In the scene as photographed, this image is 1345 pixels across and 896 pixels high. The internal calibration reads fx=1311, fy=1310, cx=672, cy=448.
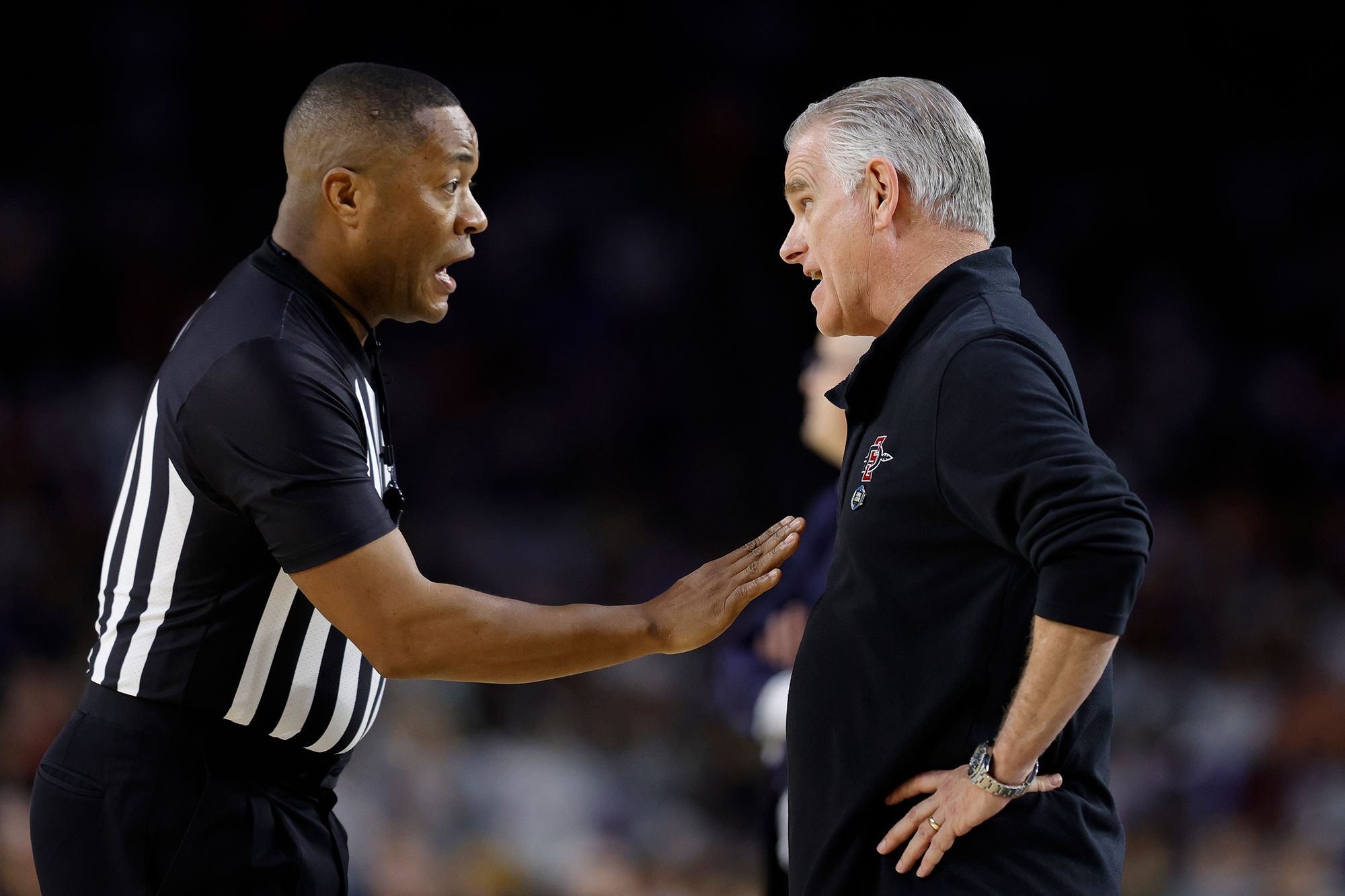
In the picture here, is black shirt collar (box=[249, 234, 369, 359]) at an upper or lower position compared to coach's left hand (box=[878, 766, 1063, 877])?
upper

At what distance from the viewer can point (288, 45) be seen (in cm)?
626

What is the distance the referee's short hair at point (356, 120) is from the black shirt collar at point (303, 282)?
0.15 m

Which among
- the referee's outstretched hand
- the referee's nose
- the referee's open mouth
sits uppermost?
the referee's nose

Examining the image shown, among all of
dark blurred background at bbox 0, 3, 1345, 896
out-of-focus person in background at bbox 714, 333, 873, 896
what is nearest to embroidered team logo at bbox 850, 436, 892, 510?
out-of-focus person in background at bbox 714, 333, 873, 896

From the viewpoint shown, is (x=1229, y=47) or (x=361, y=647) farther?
(x=1229, y=47)

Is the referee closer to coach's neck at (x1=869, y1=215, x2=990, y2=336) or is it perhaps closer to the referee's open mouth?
the referee's open mouth

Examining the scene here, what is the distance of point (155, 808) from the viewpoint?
2.03 metres

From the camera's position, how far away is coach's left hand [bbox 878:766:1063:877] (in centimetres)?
170

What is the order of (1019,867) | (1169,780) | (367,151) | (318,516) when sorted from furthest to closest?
(1169,780) → (367,151) → (318,516) → (1019,867)

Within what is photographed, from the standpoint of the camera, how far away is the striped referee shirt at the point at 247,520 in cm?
195

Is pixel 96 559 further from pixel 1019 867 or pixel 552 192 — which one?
pixel 1019 867

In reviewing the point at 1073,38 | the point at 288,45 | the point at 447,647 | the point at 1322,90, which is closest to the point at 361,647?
the point at 447,647

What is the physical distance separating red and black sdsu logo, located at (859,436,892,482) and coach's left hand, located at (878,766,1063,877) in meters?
0.41

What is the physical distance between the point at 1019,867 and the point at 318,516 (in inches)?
43.1
